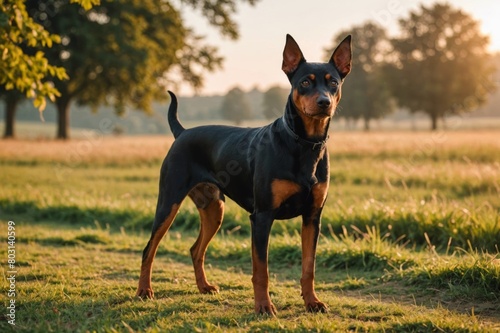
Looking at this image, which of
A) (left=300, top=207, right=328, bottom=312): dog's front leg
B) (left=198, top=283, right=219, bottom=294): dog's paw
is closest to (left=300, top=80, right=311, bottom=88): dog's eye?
(left=300, top=207, right=328, bottom=312): dog's front leg

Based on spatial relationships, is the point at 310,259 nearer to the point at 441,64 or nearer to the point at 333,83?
the point at 333,83

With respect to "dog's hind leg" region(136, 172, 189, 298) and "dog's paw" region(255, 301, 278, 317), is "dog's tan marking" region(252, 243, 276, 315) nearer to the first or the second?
"dog's paw" region(255, 301, 278, 317)

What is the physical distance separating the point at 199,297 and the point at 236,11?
982 inches

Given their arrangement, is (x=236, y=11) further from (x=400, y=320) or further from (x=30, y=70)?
(x=400, y=320)

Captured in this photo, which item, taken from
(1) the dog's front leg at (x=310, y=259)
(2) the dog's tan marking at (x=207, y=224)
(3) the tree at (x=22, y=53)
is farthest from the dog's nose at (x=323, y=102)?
(3) the tree at (x=22, y=53)

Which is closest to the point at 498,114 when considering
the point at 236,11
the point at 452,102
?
the point at 452,102

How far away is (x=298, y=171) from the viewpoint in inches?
180

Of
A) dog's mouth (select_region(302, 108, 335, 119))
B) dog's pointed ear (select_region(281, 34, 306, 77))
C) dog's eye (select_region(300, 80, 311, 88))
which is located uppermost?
dog's pointed ear (select_region(281, 34, 306, 77))

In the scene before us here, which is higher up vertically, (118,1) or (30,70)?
(118,1)

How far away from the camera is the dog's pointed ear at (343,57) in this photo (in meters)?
4.93

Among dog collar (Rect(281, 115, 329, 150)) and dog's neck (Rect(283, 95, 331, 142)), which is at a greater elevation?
dog's neck (Rect(283, 95, 331, 142))

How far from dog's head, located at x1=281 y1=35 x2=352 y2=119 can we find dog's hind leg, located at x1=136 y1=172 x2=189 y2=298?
1555 mm

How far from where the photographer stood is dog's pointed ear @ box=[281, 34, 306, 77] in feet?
15.8

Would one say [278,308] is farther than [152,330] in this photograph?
Yes
